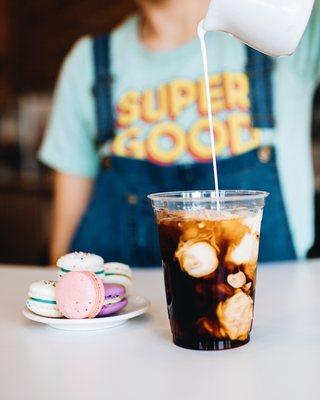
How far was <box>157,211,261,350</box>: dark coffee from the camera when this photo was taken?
2.59 feet

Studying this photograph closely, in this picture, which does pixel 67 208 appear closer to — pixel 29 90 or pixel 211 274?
pixel 211 274

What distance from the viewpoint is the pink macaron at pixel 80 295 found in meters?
0.87

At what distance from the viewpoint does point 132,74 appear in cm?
170

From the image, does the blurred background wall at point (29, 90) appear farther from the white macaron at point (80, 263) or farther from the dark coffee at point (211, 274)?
the dark coffee at point (211, 274)

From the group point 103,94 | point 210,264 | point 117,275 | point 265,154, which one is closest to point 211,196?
point 210,264

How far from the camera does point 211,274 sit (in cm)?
80

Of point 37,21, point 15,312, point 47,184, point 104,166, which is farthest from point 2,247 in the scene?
point 15,312

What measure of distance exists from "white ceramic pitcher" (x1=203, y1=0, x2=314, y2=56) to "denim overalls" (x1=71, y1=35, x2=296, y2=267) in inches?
27.0

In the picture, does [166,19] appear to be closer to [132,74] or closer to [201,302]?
[132,74]

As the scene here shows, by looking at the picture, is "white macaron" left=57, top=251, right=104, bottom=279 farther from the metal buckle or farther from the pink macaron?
the metal buckle

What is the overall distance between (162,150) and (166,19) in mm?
337

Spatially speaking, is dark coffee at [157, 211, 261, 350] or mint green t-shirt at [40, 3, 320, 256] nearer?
dark coffee at [157, 211, 261, 350]

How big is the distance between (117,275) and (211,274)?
24cm

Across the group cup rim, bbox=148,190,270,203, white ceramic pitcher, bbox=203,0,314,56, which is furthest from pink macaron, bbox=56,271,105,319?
white ceramic pitcher, bbox=203,0,314,56
